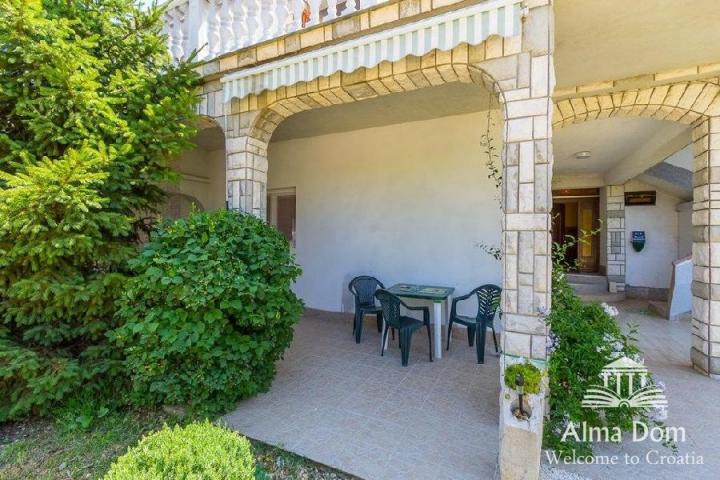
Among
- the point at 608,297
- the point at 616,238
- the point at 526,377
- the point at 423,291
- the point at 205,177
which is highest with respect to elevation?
the point at 205,177

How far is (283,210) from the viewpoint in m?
7.98

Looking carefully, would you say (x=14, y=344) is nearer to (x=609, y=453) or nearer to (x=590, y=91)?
(x=609, y=453)

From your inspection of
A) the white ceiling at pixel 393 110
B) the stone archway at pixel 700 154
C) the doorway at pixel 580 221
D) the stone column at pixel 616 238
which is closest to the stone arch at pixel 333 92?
the white ceiling at pixel 393 110

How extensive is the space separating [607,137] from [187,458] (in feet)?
25.8

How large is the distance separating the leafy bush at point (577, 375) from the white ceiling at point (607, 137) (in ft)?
13.6

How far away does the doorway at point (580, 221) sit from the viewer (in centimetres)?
1037

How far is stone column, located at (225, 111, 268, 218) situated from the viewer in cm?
434

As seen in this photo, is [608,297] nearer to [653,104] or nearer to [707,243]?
[707,243]

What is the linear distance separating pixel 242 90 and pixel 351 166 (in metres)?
3.12

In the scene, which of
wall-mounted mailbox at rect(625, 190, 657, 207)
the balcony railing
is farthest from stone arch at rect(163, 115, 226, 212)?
wall-mounted mailbox at rect(625, 190, 657, 207)

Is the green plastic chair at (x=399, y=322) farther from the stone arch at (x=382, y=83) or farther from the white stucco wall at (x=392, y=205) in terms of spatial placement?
the stone arch at (x=382, y=83)

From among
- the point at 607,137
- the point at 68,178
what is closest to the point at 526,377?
the point at 68,178

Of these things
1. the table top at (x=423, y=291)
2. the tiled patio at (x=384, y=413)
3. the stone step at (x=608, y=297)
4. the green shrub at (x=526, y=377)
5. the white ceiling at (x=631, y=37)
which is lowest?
the tiled patio at (x=384, y=413)

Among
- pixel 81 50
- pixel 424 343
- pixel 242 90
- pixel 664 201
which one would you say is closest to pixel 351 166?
pixel 242 90
